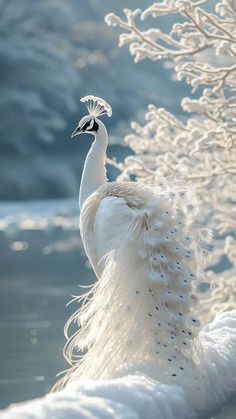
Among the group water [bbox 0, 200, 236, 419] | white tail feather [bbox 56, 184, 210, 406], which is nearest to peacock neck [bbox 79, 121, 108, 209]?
white tail feather [bbox 56, 184, 210, 406]

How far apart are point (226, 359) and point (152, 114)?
3.16 m

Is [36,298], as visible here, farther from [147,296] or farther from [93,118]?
[147,296]

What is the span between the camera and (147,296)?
4.95 metres

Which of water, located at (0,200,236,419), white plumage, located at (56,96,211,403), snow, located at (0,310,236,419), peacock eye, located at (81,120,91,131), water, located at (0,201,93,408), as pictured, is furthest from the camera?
water, located at (0,201,93,408)

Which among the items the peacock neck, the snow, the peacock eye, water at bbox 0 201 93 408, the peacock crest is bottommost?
water at bbox 0 201 93 408

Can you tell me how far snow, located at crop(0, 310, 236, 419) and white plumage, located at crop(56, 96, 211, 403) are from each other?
0.15 metres

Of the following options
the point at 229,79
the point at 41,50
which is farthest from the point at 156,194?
the point at 41,50

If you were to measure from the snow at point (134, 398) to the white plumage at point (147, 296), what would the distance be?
0.49 feet

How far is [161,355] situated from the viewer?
4.86 meters

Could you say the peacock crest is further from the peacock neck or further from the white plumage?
the white plumage

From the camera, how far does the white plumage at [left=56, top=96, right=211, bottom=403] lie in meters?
4.81

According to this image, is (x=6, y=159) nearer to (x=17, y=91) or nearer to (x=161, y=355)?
(x=17, y=91)

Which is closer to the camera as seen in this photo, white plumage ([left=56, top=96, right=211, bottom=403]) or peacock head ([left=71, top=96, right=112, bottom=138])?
white plumage ([left=56, top=96, right=211, bottom=403])

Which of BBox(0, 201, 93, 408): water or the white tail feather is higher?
the white tail feather
